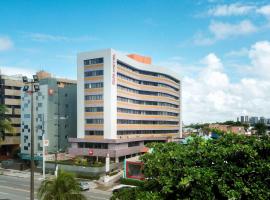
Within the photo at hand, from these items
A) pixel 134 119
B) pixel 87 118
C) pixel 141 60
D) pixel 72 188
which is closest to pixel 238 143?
pixel 72 188

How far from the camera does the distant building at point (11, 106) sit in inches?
3563

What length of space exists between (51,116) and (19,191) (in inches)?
1297

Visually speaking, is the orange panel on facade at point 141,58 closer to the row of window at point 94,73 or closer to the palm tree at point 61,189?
the row of window at point 94,73

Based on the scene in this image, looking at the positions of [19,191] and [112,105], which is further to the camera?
[112,105]

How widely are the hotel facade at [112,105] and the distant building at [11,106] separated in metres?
26.9

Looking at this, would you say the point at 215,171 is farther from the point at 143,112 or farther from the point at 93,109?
the point at 143,112

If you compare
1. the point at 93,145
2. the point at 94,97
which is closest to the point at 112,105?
the point at 94,97

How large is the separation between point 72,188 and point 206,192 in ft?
45.1

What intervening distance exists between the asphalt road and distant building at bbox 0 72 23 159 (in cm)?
3450

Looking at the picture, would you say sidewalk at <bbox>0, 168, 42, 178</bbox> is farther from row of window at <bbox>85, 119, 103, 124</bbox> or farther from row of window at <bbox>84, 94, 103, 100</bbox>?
row of window at <bbox>84, 94, 103, 100</bbox>

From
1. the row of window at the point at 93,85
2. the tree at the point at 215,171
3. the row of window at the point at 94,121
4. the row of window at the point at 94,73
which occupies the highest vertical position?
the row of window at the point at 94,73

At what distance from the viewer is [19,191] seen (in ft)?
161

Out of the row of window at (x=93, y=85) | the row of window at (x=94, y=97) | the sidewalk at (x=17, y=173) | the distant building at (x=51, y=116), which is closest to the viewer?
the sidewalk at (x=17, y=173)

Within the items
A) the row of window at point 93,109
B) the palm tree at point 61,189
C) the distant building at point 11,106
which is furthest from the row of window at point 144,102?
the palm tree at point 61,189
